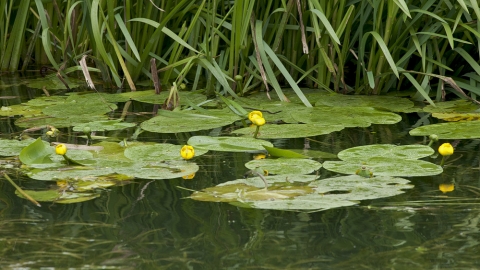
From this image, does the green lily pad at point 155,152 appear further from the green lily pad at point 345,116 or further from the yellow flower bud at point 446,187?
the yellow flower bud at point 446,187

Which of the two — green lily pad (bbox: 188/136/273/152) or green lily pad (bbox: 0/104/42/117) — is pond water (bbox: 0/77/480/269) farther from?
green lily pad (bbox: 0/104/42/117)

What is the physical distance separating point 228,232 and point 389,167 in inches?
21.1

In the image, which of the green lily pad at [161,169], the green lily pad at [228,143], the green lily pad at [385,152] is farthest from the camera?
the green lily pad at [228,143]

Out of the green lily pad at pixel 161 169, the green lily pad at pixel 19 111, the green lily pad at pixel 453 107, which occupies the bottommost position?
the green lily pad at pixel 19 111

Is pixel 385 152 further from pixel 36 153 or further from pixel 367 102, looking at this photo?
pixel 36 153

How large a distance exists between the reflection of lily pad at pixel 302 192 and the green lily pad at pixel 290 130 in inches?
16.4

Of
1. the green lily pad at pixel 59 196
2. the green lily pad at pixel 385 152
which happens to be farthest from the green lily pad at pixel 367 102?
the green lily pad at pixel 59 196

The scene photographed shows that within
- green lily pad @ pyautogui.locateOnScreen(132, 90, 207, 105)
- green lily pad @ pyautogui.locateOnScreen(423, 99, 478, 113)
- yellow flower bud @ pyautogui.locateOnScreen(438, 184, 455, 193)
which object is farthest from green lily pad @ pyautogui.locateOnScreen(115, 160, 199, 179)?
green lily pad @ pyautogui.locateOnScreen(423, 99, 478, 113)

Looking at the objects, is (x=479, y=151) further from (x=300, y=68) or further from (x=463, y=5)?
(x=300, y=68)

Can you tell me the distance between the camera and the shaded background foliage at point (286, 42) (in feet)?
8.18

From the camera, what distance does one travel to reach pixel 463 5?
7.45 ft

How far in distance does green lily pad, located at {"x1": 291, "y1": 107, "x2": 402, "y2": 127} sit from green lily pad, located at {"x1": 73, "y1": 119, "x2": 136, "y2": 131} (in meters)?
0.52

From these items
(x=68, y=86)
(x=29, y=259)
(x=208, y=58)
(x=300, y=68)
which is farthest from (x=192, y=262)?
(x=68, y=86)

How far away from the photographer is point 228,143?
196 centimetres
